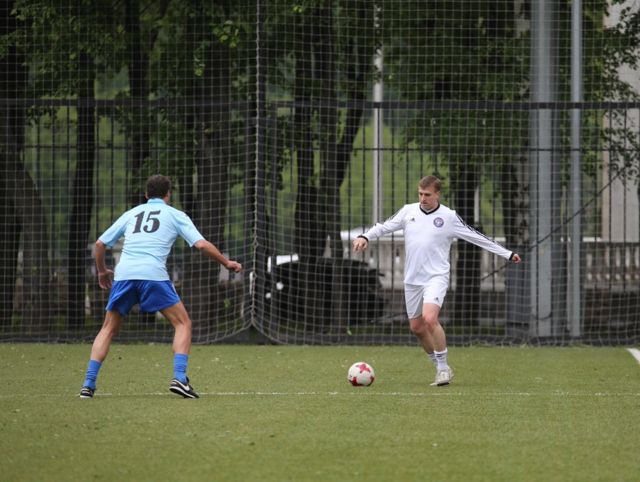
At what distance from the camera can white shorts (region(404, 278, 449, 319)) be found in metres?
9.55

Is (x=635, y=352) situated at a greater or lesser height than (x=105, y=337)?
lesser

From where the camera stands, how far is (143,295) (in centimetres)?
827

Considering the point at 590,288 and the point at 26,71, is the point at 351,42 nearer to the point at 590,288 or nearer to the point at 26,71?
the point at 26,71

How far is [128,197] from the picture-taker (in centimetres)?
1641

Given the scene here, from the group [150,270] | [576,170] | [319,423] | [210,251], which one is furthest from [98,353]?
[576,170]

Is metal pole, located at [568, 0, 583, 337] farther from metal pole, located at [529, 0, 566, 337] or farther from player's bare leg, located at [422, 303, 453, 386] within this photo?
player's bare leg, located at [422, 303, 453, 386]

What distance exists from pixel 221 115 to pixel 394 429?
9.00 metres

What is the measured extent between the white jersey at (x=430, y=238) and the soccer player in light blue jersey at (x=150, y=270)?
2.14m

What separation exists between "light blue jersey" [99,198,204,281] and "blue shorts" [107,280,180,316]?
0.05 metres

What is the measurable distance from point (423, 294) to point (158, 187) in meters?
2.93

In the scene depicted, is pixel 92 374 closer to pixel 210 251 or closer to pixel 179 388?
pixel 179 388

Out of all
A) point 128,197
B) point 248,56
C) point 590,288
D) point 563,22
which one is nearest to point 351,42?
point 248,56

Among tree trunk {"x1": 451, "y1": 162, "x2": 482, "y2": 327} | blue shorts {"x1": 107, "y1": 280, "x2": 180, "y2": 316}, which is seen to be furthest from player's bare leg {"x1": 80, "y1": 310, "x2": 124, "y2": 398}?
tree trunk {"x1": 451, "y1": 162, "x2": 482, "y2": 327}

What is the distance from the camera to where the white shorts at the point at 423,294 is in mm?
9555
